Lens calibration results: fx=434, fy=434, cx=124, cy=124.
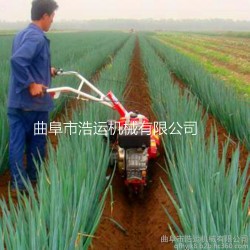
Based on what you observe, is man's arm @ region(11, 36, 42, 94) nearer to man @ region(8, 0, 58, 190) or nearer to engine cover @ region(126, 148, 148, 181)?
man @ region(8, 0, 58, 190)

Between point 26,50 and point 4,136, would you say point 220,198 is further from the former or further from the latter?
point 4,136

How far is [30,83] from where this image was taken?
9.55 feet

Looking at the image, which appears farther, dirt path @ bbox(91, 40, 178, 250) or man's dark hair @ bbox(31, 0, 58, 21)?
man's dark hair @ bbox(31, 0, 58, 21)

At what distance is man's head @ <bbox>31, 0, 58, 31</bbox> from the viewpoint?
295 cm

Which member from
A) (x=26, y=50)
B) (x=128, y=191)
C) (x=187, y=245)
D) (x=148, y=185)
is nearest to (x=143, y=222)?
(x=128, y=191)

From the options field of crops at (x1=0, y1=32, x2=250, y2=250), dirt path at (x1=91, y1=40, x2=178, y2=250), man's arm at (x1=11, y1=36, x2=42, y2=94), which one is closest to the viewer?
field of crops at (x1=0, y1=32, x2=250, y2=250)

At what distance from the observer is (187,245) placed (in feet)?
5.65

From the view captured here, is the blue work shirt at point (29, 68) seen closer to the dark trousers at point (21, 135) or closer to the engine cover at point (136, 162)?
the dark trousers at point (21, 135)

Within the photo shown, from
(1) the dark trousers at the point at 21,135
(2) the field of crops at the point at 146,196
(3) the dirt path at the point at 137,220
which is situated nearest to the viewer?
(2) the field of crops at the point at 146,196

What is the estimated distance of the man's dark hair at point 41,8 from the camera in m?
2.94

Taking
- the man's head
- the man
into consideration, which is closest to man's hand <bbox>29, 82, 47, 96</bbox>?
the man

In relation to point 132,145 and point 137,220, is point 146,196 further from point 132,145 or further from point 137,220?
point 132,145

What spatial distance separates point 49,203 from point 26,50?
1273mm

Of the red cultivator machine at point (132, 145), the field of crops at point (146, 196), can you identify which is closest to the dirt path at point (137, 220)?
the field of crops at point (146, 196)
